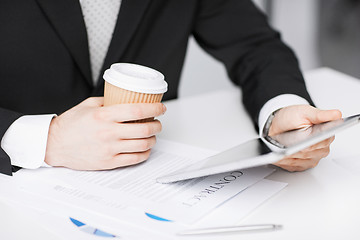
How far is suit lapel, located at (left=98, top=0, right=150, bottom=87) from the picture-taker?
1.17 metres

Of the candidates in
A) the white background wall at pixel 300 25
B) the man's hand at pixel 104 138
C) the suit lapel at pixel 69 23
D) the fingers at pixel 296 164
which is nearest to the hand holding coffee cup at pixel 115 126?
the man's hand at pixel 104 138

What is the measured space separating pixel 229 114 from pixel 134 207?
1.63 feet

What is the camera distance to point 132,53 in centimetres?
127

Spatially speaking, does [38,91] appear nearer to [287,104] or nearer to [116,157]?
[116,157]

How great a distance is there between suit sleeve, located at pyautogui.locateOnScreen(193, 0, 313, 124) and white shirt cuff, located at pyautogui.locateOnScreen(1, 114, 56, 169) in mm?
471

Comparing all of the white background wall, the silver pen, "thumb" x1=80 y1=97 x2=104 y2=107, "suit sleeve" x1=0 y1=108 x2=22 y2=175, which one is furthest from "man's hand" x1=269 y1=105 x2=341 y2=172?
the white background wall

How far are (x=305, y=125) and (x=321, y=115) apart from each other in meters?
0.04

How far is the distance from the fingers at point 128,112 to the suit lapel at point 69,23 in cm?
37

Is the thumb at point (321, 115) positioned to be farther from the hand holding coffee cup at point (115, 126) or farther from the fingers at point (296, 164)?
the hand holding coffee cup at point (115, 126)

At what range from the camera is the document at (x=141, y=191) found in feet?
2.22

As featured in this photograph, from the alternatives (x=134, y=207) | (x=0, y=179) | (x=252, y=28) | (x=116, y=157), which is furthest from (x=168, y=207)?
(x=252, y=28)

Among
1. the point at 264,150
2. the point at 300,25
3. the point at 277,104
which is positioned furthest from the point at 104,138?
the point at 300,25

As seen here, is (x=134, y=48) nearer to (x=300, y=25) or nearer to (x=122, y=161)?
(x=122, y=161)

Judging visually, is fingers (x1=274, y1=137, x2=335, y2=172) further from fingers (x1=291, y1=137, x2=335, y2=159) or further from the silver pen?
the silver pen
